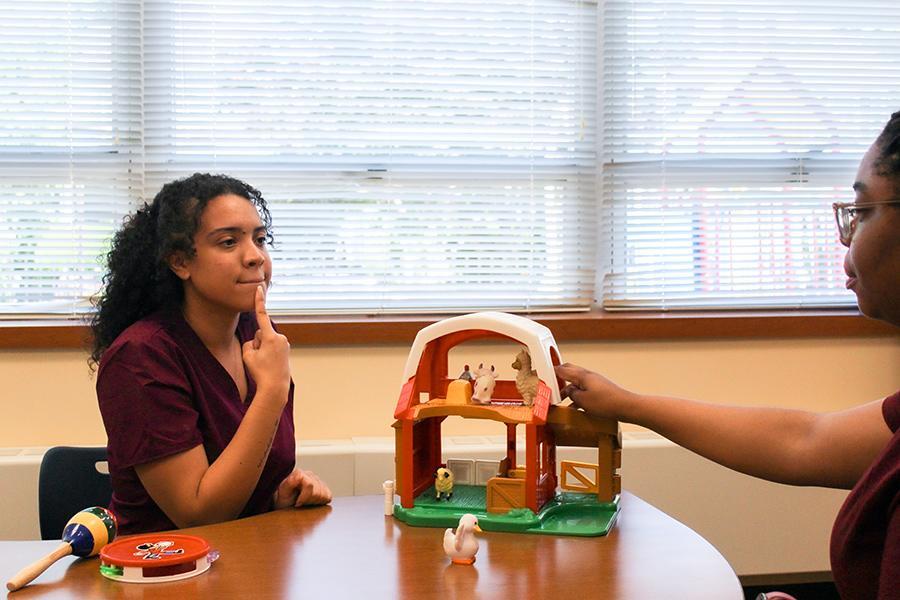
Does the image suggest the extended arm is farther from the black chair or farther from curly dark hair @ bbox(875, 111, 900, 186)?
the black chair

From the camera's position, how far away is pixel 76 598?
137cm

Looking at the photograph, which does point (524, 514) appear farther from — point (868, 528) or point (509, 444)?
point (868, 528)

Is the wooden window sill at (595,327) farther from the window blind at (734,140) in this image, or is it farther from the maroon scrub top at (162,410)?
the maroon scrub top at (162,410)

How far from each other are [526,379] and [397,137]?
130 centimetres

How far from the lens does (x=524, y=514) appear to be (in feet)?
5.64

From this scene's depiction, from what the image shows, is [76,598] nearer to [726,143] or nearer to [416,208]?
[416,208]

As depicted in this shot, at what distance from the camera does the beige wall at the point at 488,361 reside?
2.77m

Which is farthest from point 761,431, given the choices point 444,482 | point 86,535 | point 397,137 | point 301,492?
point 397,137

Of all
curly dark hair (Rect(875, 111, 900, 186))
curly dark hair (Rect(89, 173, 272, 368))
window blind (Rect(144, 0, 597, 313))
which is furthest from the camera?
window blind (Rect(144, 0, 597, 313))

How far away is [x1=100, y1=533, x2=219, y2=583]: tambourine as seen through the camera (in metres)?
1.43

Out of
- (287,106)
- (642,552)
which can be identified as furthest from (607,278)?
(642,552)

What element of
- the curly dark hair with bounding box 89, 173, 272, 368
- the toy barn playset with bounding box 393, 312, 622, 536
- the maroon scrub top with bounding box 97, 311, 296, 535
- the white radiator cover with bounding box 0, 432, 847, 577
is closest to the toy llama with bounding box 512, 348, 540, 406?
the toy barn playset with bounding box 393, 312, 622, 536

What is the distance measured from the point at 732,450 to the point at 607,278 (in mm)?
1295

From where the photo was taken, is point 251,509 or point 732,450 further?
point 251,509
